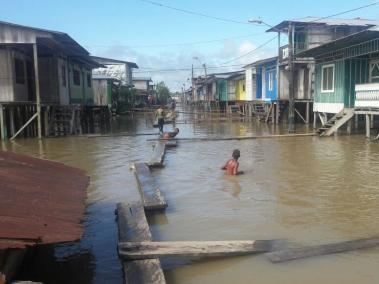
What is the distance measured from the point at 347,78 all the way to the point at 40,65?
14383 millimetres

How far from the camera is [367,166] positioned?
1195cm

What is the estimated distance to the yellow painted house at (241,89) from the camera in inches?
1727

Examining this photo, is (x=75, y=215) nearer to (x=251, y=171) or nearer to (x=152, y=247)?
(x=152, y=247)

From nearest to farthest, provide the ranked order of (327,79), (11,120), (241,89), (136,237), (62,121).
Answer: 1. (136,237)
2. (11,120)
3. (327,79)
4. (62,121)
5. (241,89)

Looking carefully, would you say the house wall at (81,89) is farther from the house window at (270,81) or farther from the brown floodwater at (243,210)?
the house window at (270,81)

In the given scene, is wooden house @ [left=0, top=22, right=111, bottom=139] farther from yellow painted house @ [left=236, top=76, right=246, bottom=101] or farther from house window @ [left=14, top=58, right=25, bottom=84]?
yellow painted house @ [left=236, top=76, right=246, bottom=101]

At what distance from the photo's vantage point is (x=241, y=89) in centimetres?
4519

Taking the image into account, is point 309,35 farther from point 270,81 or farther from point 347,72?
point 347,72

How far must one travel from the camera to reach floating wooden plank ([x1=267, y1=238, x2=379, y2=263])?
18.2 feet

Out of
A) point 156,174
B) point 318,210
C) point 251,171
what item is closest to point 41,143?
point 156,174

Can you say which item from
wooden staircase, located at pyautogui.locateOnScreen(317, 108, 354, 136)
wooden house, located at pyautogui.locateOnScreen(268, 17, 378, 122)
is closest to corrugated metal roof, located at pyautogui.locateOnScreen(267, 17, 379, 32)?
wooden house, located at pyautogui.locateOnScreen(268, 17, 378, 122)

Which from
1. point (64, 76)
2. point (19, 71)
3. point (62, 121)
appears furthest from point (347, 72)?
point (19, 71)

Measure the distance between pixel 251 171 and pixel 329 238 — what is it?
5357mm

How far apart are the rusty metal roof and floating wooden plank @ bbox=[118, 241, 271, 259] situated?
2.76 ft
